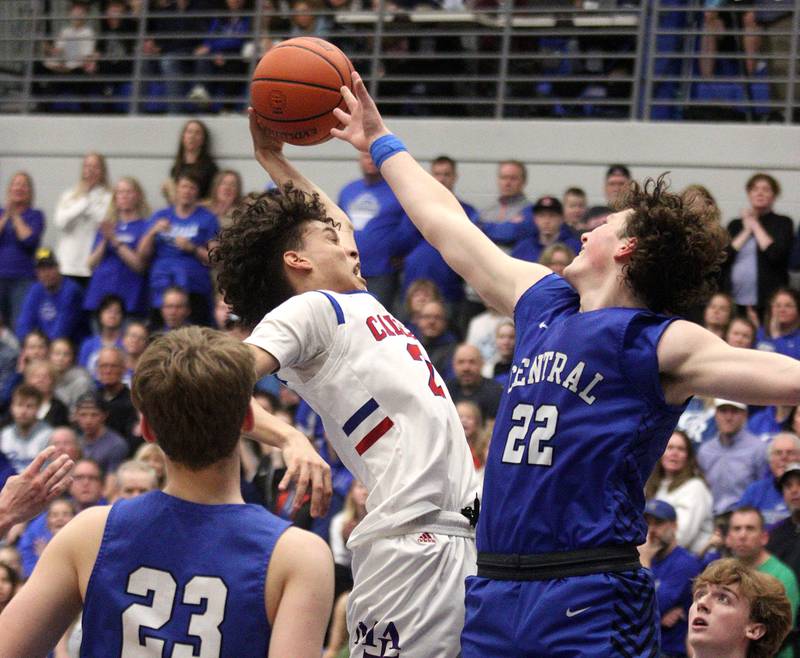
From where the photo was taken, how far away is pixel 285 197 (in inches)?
189

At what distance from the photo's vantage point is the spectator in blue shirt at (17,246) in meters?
13.7

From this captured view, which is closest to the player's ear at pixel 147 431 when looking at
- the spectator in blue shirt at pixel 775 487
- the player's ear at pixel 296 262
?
the player's ear at pixel 296 262

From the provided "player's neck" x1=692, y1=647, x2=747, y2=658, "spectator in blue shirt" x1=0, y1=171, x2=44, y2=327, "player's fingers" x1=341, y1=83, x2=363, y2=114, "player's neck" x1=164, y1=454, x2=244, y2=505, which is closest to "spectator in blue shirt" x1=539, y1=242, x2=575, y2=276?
"player's neck" x1=692, y1=647, x2=747, y2=658

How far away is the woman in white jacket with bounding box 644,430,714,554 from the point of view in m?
8.38

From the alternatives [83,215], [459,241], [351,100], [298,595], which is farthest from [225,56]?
[298,595]

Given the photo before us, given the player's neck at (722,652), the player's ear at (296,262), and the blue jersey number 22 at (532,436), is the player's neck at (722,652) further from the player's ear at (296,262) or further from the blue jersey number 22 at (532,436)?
the player's ear at (296,262)

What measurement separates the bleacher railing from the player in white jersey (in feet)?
25.9

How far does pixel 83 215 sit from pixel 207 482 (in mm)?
10711

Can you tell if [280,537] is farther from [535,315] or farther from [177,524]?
[535,315]

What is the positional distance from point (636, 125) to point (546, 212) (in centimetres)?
201

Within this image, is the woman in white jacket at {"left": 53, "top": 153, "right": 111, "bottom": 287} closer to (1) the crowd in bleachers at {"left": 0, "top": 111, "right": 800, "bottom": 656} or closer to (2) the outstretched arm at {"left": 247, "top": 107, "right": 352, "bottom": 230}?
(1) the crowd in bleachers at {"left": 0, "top": 111, "right": 800, "bottom": 656}

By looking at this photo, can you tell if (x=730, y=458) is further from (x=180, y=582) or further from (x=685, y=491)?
(x=180, y=582)

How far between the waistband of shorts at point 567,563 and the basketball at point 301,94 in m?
2.07

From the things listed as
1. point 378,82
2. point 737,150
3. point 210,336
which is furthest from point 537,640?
point 378,82
